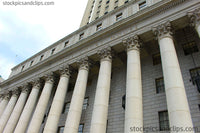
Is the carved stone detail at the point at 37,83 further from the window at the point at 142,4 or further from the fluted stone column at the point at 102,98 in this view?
the window at the point at 142,4

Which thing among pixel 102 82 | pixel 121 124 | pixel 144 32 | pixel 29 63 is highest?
pixel 29 63

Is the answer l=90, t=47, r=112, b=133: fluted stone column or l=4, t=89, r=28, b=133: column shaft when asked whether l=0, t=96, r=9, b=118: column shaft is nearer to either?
l=4, t=89, r=28, b=133: column shaft

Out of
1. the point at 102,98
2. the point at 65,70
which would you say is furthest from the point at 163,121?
the point at 65,70

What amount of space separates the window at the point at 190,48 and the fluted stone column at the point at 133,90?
6.07 meters

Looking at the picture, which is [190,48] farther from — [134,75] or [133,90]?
[133,90]

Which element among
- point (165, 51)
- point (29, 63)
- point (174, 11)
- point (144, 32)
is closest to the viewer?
point (165, 51)

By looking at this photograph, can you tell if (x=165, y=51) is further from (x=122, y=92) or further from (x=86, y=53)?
(x=86, y=53)

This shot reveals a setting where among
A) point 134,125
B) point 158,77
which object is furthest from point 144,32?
point 134,125

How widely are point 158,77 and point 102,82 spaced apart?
22.9 feet

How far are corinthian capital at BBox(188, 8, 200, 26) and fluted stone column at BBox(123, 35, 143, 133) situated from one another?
5.51 meters

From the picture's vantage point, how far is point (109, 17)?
24.6 m

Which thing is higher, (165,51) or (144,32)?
(144,32)

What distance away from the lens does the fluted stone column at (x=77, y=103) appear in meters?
16.2

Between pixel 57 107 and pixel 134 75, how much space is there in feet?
35.3
